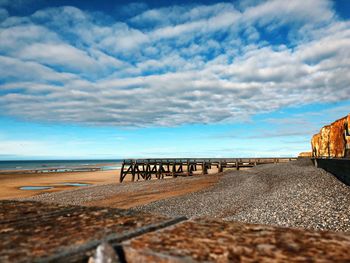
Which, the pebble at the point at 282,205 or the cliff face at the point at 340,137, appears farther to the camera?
the cliff face at the point at 340,137

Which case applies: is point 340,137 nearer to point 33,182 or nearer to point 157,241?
point 157,241

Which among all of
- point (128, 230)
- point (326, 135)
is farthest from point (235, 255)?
point (326, 135)

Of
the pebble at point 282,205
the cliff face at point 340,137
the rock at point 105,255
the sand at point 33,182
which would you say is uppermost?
the cliff face at point 340,137

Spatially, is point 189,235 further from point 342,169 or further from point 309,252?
point 342,169

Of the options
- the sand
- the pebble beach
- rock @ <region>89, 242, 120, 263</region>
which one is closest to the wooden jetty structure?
the sand

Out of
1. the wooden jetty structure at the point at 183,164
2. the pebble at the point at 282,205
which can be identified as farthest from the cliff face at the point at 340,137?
the wooden jetty structure at the point at 183,164

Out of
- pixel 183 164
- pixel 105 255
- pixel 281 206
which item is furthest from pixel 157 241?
pixel 183 164

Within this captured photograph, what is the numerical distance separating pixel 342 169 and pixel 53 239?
15626mm

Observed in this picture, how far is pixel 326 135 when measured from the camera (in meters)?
17.2

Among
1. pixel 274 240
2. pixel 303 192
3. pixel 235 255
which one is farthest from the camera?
pixel 303 192

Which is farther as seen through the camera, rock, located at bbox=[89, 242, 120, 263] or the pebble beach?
the pebble beach

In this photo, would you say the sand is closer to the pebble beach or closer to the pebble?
the pebble beach

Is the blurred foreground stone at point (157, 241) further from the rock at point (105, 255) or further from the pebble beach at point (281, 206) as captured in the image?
the pebble beach at point (281, 206)

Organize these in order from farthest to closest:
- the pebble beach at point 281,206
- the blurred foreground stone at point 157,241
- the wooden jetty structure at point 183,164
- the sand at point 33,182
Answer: the wooden jetty structure at point 183,164 → the sand at point 33,182 → the pebble beach at point 281,206 → the blurred foreground stone at point 157,241
